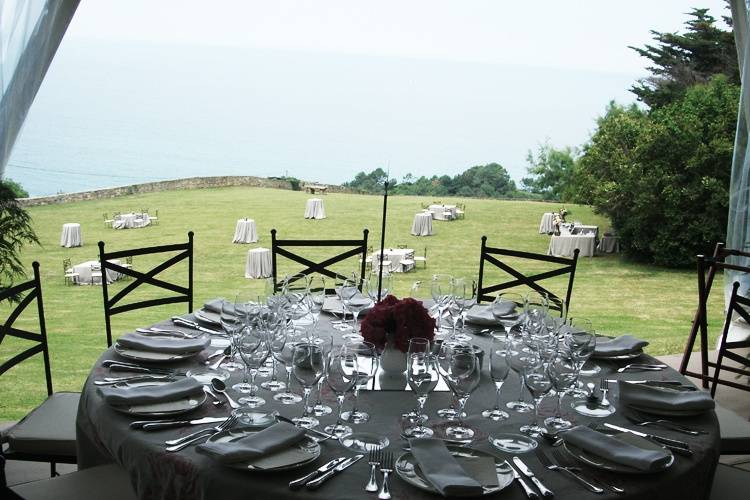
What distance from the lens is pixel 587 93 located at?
27.0 meters

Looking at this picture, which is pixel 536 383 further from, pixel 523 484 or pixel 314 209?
pixel 314 209

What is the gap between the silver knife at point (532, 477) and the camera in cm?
152

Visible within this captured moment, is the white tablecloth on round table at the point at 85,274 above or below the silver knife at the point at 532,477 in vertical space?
below

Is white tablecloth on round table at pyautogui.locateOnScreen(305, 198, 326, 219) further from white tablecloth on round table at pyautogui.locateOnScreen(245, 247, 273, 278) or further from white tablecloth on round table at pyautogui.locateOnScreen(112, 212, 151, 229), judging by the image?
white tablecloth on round table at pyautogui.locateOnScreen(245, 247, 273, 278)

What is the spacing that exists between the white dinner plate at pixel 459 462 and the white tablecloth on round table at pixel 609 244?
36.8 feet

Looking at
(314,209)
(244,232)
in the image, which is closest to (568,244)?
(244,232)

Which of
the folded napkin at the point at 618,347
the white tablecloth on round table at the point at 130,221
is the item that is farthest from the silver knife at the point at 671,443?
the white tablecloth on round table at the point at 130,221

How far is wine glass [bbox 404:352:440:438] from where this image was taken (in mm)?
1758

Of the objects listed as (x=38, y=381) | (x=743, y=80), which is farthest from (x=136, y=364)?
(x=38, y=381)

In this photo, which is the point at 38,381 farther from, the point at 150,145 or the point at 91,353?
the point at 150,145

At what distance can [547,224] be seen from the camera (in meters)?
14.3

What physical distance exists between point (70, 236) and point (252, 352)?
11.4 meters

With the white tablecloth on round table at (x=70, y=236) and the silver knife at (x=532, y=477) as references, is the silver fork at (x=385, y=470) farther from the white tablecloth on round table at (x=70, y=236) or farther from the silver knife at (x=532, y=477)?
the white tablecloth on round table at (x=70, y=236)

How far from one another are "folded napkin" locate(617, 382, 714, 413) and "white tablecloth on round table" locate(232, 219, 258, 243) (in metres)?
11.5
